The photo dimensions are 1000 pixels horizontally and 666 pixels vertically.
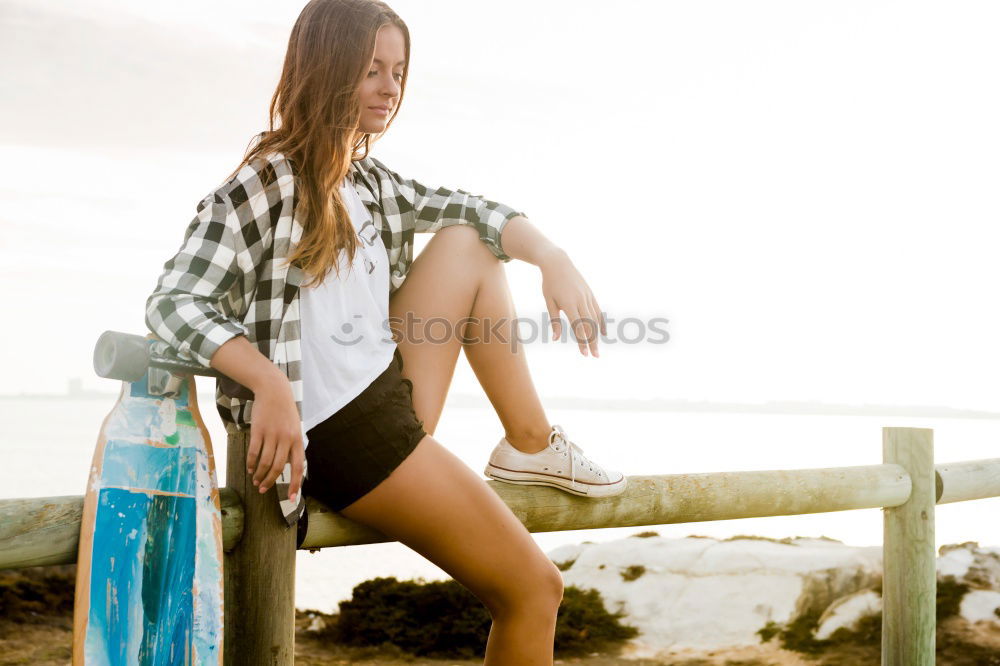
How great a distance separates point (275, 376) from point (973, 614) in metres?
4.08

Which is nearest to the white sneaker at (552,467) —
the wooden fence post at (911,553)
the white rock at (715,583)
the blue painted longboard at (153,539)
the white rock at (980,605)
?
the blue painted longboard at (153,539)

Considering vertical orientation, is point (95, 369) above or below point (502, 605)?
above

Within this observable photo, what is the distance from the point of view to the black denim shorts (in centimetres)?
171

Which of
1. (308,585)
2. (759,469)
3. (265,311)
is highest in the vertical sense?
(265,311)

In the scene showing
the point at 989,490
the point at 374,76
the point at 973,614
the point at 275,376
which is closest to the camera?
the point at 275,376

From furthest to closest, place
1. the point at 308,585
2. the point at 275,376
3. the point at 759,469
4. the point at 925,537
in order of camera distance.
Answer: the point at 308,585 → the point at 925,537 → the point at 759,469 → the point at 275,376

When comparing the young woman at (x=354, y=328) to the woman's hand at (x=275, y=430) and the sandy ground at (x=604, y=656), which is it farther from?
the sandy ground at (x=604, y=656)

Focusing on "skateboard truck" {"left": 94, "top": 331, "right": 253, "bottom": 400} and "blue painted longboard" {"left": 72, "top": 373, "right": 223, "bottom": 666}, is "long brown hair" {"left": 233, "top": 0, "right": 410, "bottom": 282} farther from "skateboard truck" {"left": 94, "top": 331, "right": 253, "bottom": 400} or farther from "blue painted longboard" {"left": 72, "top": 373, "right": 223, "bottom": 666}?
"blue painted longboard" {"left": 72, "top": 373, "right": 223, "bottom": 666}

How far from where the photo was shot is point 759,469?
255 cm

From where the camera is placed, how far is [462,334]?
201 centimetres

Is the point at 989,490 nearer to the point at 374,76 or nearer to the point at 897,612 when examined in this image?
the point at 897,612

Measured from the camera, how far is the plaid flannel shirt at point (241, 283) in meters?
1.57

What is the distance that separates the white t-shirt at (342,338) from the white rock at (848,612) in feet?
11.8

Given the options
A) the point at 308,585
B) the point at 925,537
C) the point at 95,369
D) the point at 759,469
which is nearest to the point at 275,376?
the point at 95,369
